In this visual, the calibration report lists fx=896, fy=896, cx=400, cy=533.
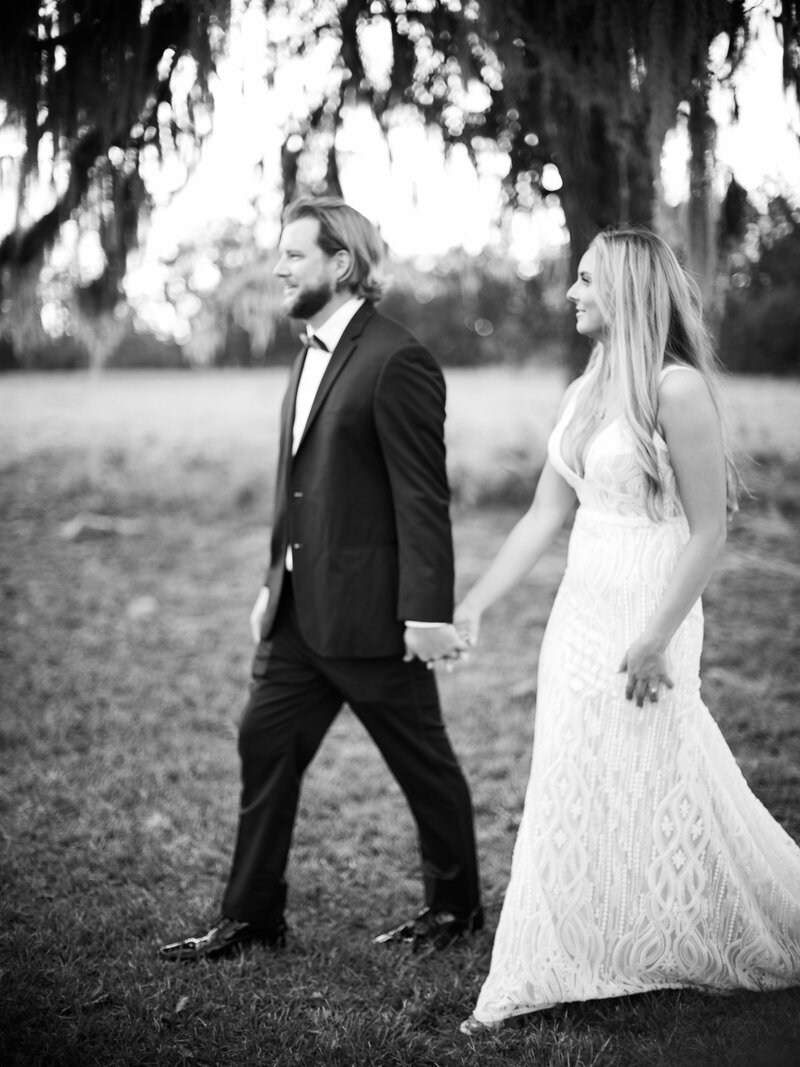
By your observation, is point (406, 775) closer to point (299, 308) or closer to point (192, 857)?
point (192, 857)

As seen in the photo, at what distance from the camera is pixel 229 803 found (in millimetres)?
4102

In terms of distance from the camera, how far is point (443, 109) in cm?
421

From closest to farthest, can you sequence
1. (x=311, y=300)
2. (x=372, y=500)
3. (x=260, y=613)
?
(x=372, y=500) < (x=311, y=300) < (x=260, y=613)

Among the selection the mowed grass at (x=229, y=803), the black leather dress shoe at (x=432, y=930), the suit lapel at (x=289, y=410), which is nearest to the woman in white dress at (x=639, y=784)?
the mowed grass at (x=229, y=803)

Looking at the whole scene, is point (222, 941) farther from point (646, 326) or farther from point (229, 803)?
point (646, 326)

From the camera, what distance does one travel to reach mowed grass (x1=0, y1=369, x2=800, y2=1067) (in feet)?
8.05

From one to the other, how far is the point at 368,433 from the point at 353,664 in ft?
2.39

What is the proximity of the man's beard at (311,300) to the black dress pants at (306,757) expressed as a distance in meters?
0.89

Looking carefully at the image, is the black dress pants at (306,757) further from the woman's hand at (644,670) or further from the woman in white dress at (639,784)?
the woman's hand at (644,670)

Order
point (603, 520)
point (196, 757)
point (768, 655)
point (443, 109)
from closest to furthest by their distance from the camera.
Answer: point (603, 520)
point (443, 109)
point (196, 757)
point (768, 655)

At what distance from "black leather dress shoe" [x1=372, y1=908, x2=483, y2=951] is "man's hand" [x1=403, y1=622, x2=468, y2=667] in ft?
3.08

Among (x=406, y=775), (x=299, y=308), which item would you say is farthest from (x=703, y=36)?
(x=406, y=775)

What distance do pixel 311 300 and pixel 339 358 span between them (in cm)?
23

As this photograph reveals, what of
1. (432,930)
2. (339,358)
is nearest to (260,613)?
(339,358)
